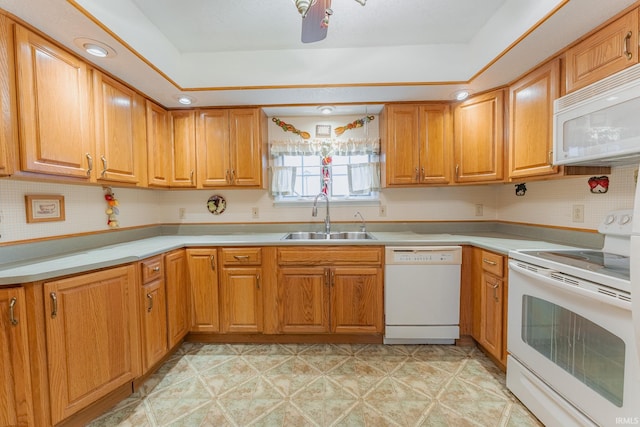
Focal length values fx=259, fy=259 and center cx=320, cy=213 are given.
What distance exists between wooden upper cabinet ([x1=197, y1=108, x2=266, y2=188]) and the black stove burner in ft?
7.42

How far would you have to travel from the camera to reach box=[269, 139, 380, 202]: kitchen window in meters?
2.78

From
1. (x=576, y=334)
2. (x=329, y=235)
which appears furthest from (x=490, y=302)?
(x=329, y=235)

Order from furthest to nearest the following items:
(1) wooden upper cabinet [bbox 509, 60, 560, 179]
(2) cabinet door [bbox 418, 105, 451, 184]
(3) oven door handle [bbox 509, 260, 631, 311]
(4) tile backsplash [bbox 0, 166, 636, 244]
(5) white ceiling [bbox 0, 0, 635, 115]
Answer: (2) cabinet door [bbox 418, 105, 451, 184] < (1) wooden upper cabinet [bbox 509, 60, 560, 179] < (4) tile backsplash [bbox 0, 166, 636, 244] < (5) white ceiling [bbox 0, 0, 635, 115] < (3) oven door handle [bbox 509, 260, 631, 311]

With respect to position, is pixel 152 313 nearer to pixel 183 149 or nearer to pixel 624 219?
pixel 183 149

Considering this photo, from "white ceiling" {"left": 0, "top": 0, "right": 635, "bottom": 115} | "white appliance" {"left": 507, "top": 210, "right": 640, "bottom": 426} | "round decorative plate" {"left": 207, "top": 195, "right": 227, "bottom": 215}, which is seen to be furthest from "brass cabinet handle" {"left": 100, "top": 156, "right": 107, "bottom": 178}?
"white appliance" {"left": 507, "top": 210, "right": 640, "bottom": 426}

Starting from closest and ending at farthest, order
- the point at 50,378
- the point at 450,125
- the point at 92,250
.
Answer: the point at 50,378, the point at 92,250, the point at 450,125

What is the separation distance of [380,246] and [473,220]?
1.22 meters

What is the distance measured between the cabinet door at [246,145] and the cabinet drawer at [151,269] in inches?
38.3

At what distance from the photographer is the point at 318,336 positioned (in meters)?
2.29

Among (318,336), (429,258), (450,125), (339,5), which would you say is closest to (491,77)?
(450,125)

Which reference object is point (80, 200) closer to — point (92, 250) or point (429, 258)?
point (92, 250)

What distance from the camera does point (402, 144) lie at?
2.46 meters

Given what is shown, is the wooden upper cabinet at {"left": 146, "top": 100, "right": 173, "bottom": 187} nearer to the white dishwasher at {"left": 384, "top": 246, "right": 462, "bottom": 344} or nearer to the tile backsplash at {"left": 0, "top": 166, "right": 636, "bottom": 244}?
the tile backsplash at {"left": 0, "top": 166, "right": 636, "bottom": 244}

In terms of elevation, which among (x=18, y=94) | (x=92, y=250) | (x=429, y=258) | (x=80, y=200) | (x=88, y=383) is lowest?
(x=88, y=383)
